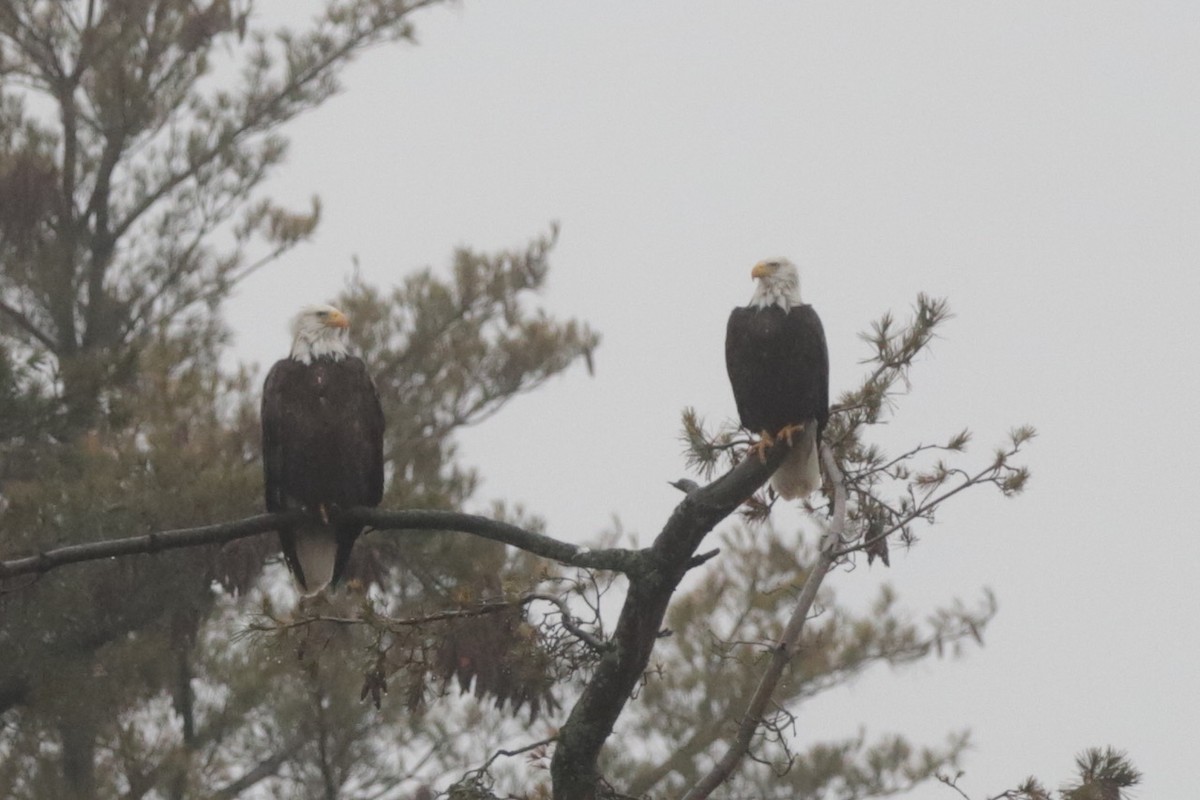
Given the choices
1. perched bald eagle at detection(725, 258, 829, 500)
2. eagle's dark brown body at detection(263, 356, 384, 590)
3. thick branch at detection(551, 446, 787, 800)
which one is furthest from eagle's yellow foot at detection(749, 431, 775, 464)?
eagle's dark brown body at detection(263, 356, 384, 590)

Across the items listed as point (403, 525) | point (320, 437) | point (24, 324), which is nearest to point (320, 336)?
point (320, 437)

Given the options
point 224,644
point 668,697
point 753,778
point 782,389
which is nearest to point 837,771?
point 753,778

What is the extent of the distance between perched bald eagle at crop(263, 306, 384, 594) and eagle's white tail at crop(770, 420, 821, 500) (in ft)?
3.24

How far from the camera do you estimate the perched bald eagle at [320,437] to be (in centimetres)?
450

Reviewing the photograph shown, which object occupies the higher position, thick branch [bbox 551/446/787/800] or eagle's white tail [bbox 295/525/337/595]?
eagle's white tail [bbox 295/525/337/595]

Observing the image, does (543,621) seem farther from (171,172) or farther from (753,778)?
(171,172)

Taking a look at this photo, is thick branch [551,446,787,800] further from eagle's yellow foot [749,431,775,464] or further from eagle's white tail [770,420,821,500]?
eagle's white tail [770,420,821,500]

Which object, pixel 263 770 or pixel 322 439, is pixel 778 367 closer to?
pixel 322 439

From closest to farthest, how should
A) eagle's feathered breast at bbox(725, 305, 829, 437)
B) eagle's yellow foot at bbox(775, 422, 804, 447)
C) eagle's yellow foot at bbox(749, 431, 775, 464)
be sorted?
eagle's yellow foot at bbox(749, 431, 775, 464) → eagle's yellow foot at bbox(775, 422, 804, 447) → eagle's feathered breast at bbox(725, 305, 829, 437)

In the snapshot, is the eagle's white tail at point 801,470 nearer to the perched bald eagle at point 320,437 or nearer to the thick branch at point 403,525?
the perched bald eagle at point 320,437

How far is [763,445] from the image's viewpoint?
407 cm

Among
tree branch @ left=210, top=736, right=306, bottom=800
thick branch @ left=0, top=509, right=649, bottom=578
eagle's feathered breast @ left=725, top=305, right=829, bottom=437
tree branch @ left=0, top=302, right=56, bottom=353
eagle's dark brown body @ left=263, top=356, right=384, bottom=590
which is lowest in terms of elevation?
thick branch @ left=0, top=509, right=649, bottom=578

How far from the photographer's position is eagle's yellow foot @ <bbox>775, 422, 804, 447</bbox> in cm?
434

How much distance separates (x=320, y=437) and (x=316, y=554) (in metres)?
0.38
